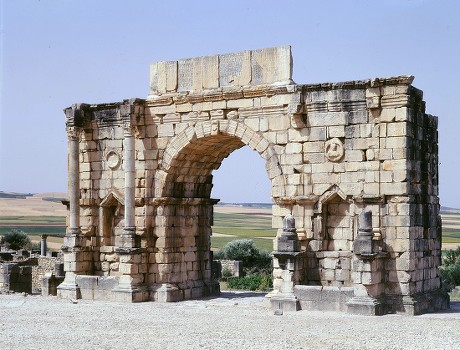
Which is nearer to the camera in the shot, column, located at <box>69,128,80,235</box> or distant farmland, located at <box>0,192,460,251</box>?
column, located at <box>69,128,80,235</box>

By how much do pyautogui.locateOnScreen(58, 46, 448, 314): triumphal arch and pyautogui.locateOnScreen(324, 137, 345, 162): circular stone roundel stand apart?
0.09 feet

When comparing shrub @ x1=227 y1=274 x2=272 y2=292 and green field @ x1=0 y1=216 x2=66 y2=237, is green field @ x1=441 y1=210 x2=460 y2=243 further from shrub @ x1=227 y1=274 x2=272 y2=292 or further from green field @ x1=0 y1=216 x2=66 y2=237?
shrub @ x1=227 y1=274 x2=272 y2=292

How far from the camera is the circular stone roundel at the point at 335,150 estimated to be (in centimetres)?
1744

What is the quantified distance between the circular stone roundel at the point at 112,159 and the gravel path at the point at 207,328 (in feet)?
11.2

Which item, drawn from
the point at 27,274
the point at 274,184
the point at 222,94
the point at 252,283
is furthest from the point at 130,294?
the point at 252,283

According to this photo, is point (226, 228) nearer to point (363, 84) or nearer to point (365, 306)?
A: point (363, 84)

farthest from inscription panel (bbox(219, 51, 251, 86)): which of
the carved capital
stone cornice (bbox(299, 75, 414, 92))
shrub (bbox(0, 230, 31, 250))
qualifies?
shrub (bbox(0, 230, 31, 250))

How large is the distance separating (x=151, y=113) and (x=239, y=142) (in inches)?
86.8

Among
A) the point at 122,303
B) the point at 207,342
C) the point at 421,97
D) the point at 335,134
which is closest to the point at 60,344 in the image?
the point at 207,342

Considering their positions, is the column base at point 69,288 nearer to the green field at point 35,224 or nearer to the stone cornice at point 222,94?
the stone cornice at point 222,94

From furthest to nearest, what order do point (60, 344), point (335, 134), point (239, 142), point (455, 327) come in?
1. point (239, 142)
2. point (335, 134)
3. point (455, 327)
4. point (60, 344)

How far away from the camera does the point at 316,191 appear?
697 inches

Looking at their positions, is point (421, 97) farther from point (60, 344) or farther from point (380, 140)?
point (60, 344)

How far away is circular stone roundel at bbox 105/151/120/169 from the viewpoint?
20266 mm
